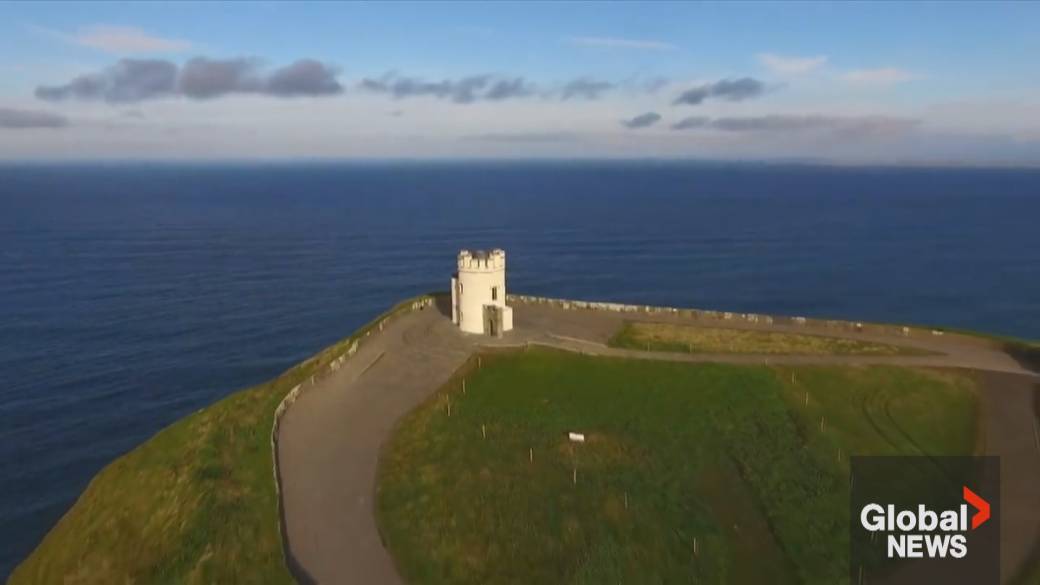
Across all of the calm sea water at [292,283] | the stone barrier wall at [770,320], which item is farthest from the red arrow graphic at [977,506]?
the calm sea water at [292,283]

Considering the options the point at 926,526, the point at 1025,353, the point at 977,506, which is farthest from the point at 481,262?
the point at 1025,353

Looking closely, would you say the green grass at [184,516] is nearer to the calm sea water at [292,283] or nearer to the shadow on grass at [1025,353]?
the calm sea water at [292,283]

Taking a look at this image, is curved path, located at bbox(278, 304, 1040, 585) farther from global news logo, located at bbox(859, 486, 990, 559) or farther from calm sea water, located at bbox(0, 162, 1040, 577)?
calm sea water, located at bbox(0, 162, 1040, 577)

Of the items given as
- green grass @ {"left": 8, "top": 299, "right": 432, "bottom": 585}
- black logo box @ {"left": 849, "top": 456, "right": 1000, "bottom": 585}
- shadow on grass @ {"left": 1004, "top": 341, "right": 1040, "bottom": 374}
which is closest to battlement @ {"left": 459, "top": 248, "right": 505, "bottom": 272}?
green grass @ {"left": 8, "top": 299, "right": 432, "bottom": 585}

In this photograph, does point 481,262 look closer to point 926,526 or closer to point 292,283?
point 926,526

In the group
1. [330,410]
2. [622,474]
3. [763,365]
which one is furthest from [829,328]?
[330,410]
